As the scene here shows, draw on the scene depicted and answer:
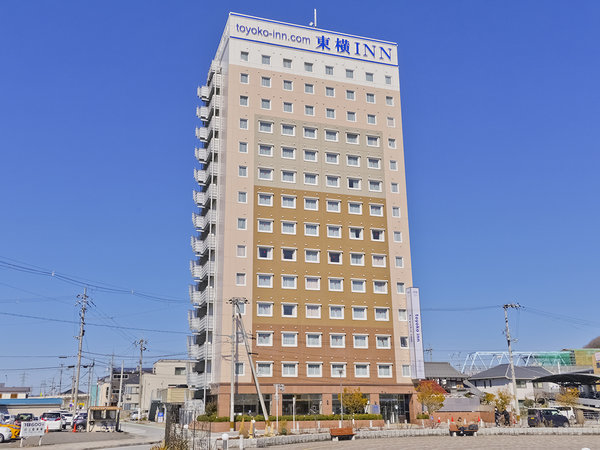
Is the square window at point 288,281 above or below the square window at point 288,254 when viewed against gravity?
below

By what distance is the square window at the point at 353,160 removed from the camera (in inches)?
3093

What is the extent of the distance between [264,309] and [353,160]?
2391cm

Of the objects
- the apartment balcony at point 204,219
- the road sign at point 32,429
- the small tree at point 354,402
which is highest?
the apartment balcony at point 204,219

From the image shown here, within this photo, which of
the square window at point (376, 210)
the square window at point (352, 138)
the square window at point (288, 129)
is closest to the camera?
the square window at point (288, 129)

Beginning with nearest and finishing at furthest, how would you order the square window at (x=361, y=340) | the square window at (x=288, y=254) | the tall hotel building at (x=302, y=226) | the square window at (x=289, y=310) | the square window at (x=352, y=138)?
1. the tall hotel building at (x=302, y=226)
2. the square window at (x=289, y=310)
3. the square window at (x=288, y=254)
4. the square window at (x=361, y=340)
5. the square window at (x=352, y=138)

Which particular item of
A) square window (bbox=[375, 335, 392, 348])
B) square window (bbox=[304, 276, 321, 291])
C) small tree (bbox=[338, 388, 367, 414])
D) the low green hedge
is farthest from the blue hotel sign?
the low green hedge

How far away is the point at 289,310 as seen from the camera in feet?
231

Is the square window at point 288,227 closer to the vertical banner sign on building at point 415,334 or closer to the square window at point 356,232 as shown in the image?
the square window at point 356,232

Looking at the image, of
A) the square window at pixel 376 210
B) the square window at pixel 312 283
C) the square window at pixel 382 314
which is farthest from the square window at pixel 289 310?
the square window at pixel 376 210

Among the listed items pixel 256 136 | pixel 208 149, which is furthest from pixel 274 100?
pixel 208 149

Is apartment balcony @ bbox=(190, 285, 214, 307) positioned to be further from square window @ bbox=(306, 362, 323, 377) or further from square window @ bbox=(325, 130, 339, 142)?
square window @ bbox=(325, 130, 339, 142)

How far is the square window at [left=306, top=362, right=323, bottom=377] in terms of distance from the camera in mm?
69062

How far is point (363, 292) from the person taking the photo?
242 ft

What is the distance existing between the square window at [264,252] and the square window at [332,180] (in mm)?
12367
